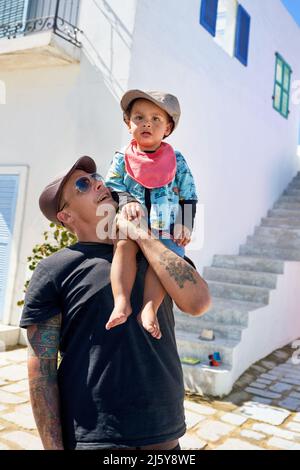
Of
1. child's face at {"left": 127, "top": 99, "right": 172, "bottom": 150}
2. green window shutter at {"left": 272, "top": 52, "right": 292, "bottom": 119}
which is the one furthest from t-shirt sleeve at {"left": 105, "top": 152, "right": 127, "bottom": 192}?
green window shutter at {"left": 272, "top": 52, "right": 292, "bottom": 119}

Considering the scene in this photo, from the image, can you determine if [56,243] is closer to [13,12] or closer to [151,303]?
[13,12]

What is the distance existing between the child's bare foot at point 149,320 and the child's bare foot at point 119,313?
0.05m

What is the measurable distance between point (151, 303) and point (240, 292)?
5.47 m

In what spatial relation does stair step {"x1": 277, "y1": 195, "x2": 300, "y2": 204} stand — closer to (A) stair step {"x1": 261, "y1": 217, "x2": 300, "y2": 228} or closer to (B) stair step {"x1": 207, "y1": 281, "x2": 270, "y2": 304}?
(A) stair step {"x1": 261, "y1": 217, "x2": 300, "y2": 228}

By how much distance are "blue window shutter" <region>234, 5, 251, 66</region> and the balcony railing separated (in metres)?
3.32

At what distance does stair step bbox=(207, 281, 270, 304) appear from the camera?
6.58 metres

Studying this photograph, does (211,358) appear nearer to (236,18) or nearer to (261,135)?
(261,135)

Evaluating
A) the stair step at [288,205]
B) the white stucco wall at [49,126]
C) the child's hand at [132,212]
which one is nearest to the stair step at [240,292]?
the white stucco wall at [49,126]

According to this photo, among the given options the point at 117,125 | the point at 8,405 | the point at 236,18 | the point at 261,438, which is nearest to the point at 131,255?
the point at 261,438

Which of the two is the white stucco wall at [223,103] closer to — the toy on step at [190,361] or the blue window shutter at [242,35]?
the blue window shutter at [242,35]

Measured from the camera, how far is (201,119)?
7184mm

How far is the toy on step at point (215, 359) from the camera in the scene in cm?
516

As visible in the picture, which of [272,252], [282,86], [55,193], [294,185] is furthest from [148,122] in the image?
[294,185]

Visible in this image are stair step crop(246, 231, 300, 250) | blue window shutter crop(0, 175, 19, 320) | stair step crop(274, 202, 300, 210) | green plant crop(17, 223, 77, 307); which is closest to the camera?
green plant crop(17, 223, 77, 307)
